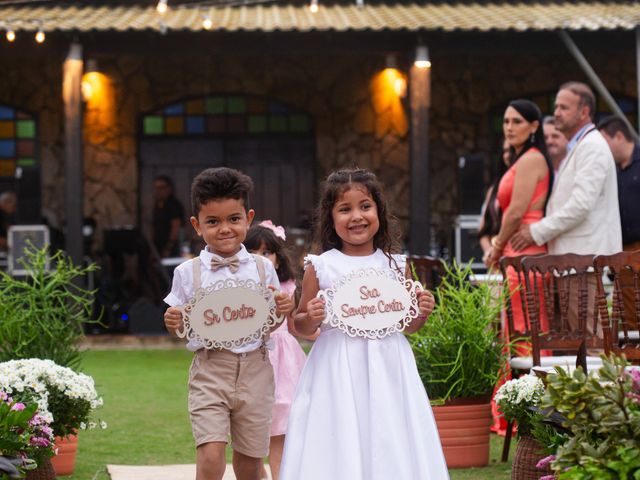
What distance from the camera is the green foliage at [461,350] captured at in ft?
18.4

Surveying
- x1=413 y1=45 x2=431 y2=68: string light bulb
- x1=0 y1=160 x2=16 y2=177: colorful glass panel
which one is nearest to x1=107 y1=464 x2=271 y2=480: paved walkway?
x1=413 y1=45 x2=431 y2=68: string light bulb

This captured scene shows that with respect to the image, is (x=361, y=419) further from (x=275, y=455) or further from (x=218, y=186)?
(x=275, y=455)

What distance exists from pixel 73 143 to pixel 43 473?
8289 millimetres

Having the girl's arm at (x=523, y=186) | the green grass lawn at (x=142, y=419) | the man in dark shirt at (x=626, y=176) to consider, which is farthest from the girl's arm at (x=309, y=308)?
the man in dark shirt at (x=626, y=176)

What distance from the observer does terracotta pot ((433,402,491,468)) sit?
5574mm

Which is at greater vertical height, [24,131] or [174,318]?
[24,131]

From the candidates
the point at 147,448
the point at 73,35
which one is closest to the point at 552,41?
the point at 73,35

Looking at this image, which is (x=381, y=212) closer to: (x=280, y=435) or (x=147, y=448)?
(x=280, y=435)

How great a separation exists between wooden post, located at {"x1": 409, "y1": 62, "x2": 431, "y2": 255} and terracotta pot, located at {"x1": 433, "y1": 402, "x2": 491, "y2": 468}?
7.34 metres

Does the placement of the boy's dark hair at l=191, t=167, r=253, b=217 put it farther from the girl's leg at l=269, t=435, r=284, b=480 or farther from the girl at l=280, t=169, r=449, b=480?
the girl's leg at l=269, t=435, r=284, b=480

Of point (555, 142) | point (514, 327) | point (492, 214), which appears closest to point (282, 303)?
point (514, 327)

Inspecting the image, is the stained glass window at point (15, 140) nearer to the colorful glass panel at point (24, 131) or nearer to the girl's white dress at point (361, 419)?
the colorful glass panel at point (24, 131)

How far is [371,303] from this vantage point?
160 inches

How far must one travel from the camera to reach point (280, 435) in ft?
17.3
